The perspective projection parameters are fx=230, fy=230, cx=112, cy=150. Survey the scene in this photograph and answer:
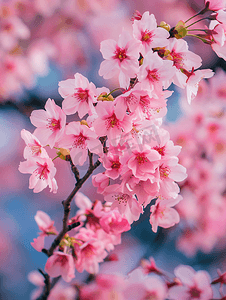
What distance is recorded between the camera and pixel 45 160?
0.51 m

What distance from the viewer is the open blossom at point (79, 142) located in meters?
0.46

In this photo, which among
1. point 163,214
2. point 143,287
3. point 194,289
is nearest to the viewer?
point 163,214

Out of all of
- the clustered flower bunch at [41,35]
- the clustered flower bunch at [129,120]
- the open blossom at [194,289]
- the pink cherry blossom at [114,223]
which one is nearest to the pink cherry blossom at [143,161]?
the clustered flower bunch at [129,120]

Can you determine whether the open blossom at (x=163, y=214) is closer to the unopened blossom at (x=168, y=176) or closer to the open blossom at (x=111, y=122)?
the unopened blossom at (x=168, y=176)

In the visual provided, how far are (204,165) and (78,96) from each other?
0.87 m

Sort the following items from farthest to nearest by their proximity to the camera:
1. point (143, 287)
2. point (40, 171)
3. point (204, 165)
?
point (204, 165) < point (143, 287) < point (40, 171)

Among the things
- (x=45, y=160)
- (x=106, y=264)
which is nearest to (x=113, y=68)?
(x=45, y=160)

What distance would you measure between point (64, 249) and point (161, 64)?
1.85 feet

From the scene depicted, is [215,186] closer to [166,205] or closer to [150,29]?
[166,205]

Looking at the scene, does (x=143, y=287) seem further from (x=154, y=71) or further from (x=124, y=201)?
(x=154, y=71)

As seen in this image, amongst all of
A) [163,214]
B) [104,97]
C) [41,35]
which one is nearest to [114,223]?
[163,214]

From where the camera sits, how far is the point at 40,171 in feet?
1.76

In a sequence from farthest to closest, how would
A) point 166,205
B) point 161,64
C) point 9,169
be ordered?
1. point 9,169
2. point 166,205
3. point 161,64

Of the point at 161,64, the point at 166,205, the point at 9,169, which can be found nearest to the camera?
the point at 161,64
